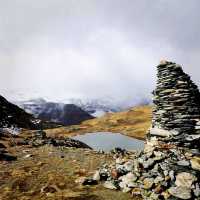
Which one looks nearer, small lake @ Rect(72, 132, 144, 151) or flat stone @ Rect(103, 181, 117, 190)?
flat stone @ Rect(103, 181, 117, 190)

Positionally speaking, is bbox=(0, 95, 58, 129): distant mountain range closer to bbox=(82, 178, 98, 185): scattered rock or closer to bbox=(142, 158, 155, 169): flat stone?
bbox=(82, 178, 98, 185): scattered rock

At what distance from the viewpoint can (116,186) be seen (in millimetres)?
19531

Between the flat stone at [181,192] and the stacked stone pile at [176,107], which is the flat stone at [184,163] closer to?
the flat stone at [181,192]

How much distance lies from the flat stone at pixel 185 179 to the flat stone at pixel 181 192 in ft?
1.21

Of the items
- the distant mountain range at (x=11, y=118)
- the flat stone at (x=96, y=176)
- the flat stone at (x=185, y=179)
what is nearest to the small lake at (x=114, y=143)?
the distant mountain range at (x=11, y=118)

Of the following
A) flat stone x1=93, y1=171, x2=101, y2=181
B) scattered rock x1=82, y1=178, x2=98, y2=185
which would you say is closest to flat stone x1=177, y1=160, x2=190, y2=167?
flat stone x1=93, y1=171, x2=101, y2=181

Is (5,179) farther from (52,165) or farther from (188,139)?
(188,139)

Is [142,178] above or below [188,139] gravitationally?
below

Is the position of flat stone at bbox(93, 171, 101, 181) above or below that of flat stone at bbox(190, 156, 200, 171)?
below

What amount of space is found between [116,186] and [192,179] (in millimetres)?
4280

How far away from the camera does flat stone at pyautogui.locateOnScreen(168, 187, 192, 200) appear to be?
17375 millimetres

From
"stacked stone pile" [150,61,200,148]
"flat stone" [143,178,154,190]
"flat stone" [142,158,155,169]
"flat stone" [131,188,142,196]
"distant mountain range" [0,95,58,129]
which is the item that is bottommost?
"flat stone" [131,188,142,196]

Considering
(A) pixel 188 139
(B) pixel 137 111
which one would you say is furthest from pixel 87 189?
(B) pixel 137 111

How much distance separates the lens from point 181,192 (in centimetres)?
1761
